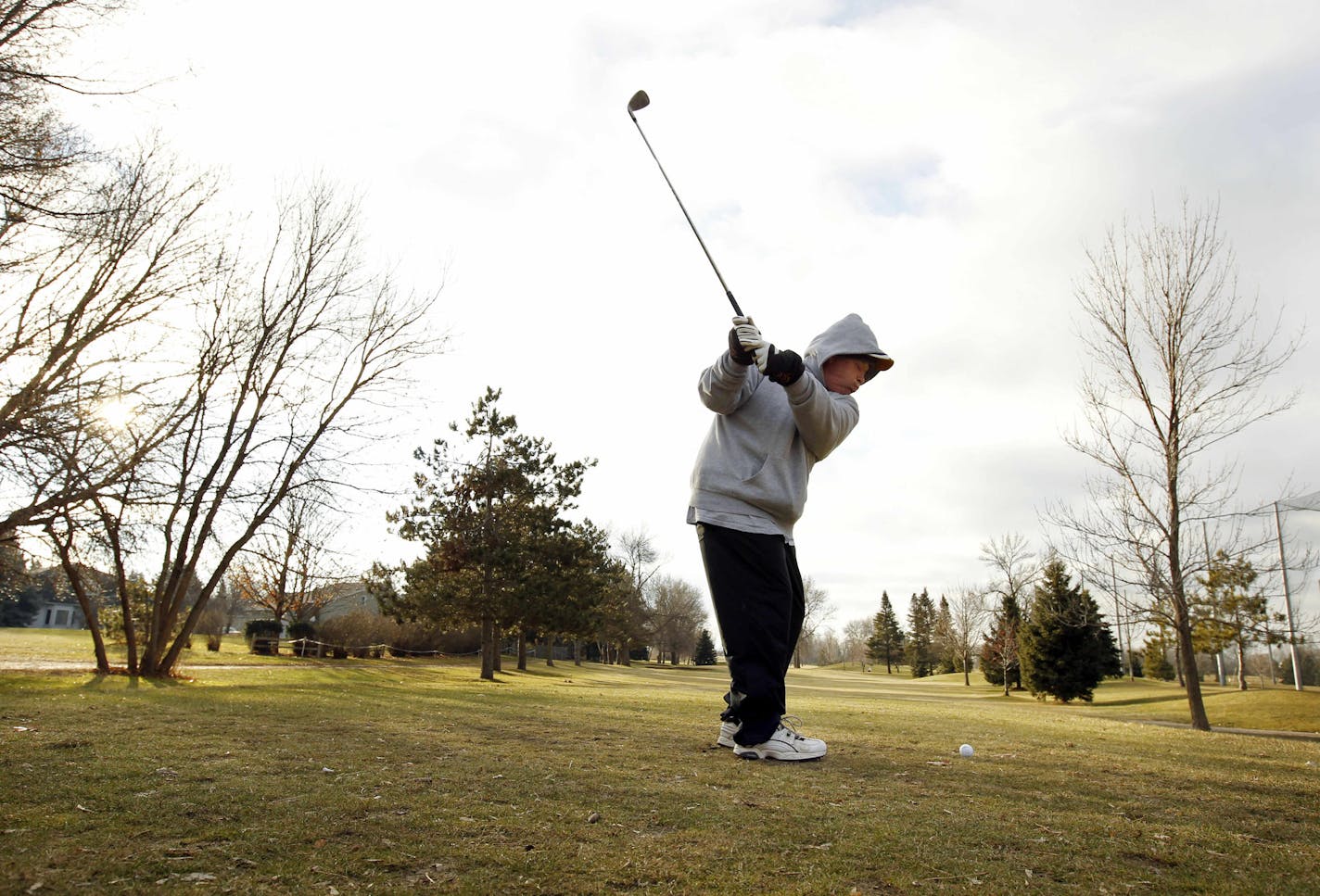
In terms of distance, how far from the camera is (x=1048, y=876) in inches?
78.9

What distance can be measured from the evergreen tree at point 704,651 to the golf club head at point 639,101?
2904 inches

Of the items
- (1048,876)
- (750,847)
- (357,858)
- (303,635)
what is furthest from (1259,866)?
(303,635)

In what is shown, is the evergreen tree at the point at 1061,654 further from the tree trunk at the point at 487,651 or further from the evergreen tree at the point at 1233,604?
the tree trunk at the point at 487,651

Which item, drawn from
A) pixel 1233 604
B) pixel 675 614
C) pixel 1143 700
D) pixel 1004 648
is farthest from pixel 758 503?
pixel 675 614

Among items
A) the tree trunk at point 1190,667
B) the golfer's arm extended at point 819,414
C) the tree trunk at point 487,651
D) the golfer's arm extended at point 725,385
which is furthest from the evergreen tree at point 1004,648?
the golfer's arm extended at point 725,385

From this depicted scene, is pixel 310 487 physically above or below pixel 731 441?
above

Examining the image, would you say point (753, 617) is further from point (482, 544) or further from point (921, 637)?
point (921, 637)

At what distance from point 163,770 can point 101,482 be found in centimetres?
992

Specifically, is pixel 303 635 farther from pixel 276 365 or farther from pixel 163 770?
pixel 163 770

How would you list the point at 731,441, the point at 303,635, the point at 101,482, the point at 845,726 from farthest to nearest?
the point at 303,635
the point at 101,482
the point at 845,726
the point at 731,441

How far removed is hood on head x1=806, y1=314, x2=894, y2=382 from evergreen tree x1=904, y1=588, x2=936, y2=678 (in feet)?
224

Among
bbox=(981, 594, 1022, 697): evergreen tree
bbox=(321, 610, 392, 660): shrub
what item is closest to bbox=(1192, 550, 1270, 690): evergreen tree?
Result: bbox=(981, 594, 1022, 697): evergreen tree

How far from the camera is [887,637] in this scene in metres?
82.1

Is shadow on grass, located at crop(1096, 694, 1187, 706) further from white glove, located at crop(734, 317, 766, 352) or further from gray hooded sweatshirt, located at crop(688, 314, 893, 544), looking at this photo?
white glove, located at crop(734, 317, 766, 352)
